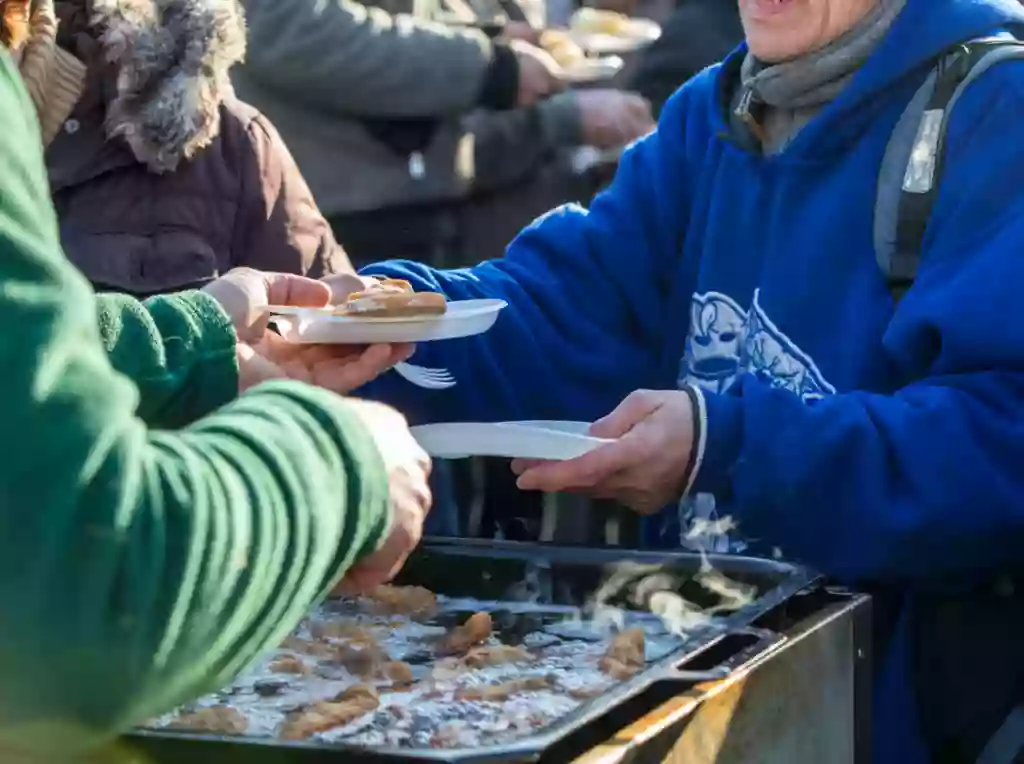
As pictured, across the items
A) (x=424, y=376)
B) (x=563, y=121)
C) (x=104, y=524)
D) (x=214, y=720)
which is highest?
(x=563, y=121)

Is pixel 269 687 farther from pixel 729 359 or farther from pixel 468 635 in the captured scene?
pixel 729 359

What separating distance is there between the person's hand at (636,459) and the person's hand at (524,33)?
104 inches

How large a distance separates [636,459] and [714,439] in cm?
9

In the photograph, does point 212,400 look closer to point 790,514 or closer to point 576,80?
point 790,514

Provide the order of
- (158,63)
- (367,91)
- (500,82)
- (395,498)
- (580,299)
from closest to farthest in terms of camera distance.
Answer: (395,498) → (580,299) → (158,63) → (367,91) → (500,82)

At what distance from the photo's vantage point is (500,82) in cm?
421

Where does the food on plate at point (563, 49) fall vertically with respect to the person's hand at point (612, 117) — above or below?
above

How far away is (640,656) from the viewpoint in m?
1.68

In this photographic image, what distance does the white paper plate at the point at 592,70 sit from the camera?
452 cm

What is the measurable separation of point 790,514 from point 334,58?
2107 mm

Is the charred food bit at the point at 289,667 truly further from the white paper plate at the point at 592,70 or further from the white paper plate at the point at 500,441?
the white paper plate at the point at 592,70

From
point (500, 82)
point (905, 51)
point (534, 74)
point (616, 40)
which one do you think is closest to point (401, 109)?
point (500, 82)

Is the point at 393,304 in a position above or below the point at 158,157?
below

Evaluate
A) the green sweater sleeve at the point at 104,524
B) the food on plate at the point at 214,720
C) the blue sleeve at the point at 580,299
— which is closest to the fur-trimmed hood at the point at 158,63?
the blue sleeve at the point at 580,299
